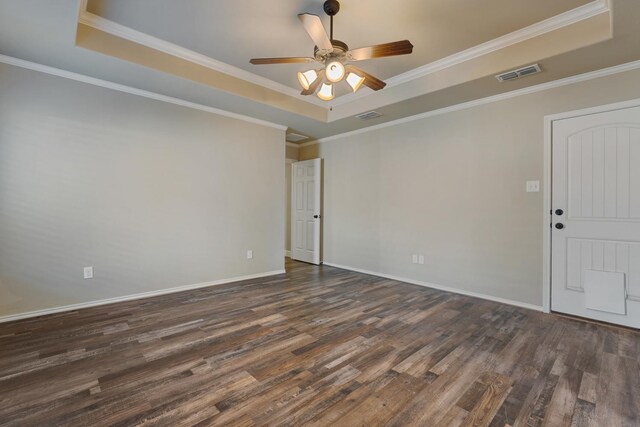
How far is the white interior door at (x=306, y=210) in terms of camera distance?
19.0 feet

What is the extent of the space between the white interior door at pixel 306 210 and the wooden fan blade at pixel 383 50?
133 inches

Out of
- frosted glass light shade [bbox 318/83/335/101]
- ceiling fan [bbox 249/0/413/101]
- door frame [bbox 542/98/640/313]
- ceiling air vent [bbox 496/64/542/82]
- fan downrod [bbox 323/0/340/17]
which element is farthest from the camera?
door frame [bbox 542/98/640/313]

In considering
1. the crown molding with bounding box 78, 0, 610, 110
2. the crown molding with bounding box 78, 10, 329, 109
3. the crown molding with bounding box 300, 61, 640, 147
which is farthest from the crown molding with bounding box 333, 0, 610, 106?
the crown molding with bounding box 78, 10, 329, 109

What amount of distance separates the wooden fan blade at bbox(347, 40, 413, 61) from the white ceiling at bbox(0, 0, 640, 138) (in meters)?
0.45

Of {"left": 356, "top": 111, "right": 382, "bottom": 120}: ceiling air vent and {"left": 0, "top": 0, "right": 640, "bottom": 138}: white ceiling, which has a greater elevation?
{"left": 0, "top": 0, "right": 640, "bottom": 138}: white ceiling

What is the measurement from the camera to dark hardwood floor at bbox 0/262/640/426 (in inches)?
62.8

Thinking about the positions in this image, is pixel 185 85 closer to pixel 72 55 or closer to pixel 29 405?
pixel 72 55

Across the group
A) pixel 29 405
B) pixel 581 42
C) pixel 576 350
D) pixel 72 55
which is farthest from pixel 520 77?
pixel 29 405

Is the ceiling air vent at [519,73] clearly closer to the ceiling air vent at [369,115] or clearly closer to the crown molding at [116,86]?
the ceiling air vent at [369,115]

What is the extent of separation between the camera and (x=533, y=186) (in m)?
3.28

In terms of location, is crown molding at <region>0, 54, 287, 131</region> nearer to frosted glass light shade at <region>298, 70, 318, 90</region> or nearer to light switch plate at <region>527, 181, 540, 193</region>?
frosted glass light shade at <region>298, 70, 318, 90</region>

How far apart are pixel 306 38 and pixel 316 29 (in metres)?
0.87

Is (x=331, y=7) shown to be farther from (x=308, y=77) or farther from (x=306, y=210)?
(x=306, y=210)

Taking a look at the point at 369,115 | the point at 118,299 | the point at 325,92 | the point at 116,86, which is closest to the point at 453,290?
the point at 369,115
